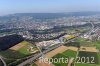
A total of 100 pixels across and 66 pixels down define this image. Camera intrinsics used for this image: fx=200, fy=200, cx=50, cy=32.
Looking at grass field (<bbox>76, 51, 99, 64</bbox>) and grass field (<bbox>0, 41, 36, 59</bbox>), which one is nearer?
grass field (<bbox>76, 51, 99, 64</bbox>)

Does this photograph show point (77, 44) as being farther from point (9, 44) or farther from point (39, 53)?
point (9, 44)

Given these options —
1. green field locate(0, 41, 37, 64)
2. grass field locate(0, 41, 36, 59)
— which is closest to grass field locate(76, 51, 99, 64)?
green field locate(0, 41, 37, 64)

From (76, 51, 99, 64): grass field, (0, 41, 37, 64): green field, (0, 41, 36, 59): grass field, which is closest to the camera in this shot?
(76, 51, 99, 64): grass field

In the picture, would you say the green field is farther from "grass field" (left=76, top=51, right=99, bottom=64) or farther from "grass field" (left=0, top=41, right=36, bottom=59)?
"grass field" (left=76, top=51, right=99, bottom=64)

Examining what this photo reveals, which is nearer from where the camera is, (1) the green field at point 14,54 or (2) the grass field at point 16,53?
(1) the green field at point 14,54

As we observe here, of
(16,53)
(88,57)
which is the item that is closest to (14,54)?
(16,53)

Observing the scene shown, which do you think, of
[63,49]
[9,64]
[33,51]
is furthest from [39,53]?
[9,64]

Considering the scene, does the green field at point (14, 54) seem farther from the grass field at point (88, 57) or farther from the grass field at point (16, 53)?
the grass field at point (88, 57)

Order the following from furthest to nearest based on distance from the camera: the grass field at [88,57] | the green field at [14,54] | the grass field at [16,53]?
the grass field at [16,53] < the green field at [14,54] < the grass field at [88,57]

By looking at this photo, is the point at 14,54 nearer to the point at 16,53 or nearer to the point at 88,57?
the point at 16,53

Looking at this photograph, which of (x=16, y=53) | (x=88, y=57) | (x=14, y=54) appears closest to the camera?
(x=88, y=57)

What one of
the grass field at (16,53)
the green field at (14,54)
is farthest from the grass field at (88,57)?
the grass field at (16,53)
